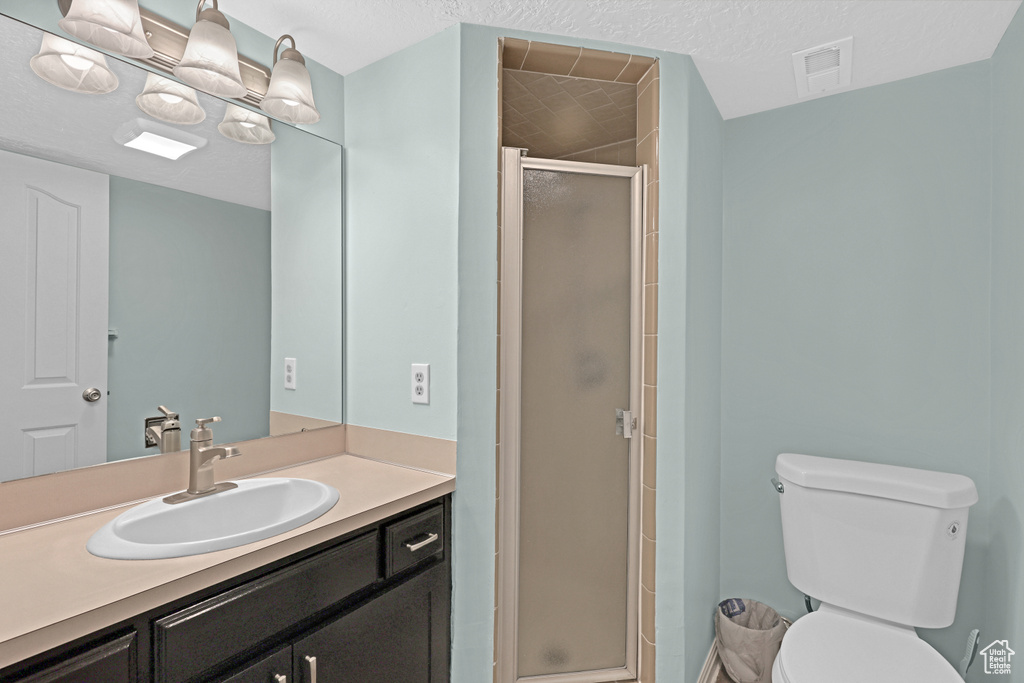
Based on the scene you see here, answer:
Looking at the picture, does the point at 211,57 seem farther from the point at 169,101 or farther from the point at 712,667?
the point at 712,667

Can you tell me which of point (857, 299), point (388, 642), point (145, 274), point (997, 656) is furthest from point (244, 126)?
point (997, 656)

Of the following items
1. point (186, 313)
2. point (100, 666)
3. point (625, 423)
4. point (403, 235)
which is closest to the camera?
point (100, 666)

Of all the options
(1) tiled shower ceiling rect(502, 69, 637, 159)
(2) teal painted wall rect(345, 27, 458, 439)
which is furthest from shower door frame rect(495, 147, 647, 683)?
(1) tiled shower ceiling rect(502, 69, 637, 159)

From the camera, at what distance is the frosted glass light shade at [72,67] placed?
113 cm

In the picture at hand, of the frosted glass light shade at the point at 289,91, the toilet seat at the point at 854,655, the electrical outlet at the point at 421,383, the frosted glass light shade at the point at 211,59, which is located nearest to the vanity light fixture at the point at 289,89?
the frosted glass light shade at the point at 289,91

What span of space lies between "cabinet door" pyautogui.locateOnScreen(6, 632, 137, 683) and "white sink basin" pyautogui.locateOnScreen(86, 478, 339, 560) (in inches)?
6.2

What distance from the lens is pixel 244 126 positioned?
1514 mm

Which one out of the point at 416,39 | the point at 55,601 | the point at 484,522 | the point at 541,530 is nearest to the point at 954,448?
the point at 541,530

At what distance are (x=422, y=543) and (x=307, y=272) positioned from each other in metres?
0.94

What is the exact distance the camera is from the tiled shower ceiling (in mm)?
1773

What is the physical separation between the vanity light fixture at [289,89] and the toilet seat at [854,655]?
213cm

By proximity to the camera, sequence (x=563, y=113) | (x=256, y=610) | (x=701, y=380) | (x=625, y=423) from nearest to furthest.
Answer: (x=256, y=610), (x=625, y=423), (x=701, y=380), (x=563, y=113)

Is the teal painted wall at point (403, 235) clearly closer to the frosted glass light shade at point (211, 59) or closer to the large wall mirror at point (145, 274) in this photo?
the large wall mirror at point (145, 274)

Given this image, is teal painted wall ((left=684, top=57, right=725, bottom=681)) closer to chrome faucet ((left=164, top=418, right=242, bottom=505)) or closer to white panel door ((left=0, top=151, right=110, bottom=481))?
chrome faucet ((left=164, top=418, right=242, bottom=505))
